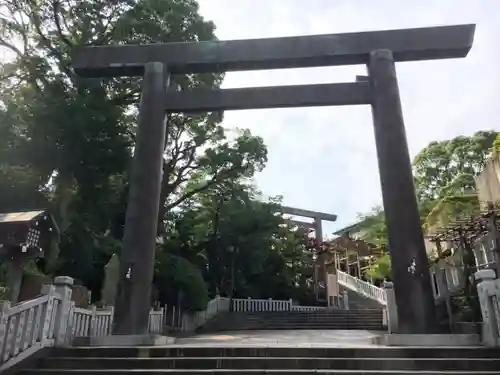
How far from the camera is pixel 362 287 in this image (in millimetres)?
20219

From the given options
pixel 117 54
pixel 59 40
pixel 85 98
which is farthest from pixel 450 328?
pixel 59 40

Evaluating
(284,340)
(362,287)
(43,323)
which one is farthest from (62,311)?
(362,287)

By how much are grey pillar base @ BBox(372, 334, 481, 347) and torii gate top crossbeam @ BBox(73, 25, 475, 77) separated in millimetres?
4707

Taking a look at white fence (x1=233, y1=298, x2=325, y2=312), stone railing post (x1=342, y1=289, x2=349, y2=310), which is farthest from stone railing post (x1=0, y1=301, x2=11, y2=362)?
stone railing post (x1=342, y1=289, x2=349, y2=310)

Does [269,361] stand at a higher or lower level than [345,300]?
lower

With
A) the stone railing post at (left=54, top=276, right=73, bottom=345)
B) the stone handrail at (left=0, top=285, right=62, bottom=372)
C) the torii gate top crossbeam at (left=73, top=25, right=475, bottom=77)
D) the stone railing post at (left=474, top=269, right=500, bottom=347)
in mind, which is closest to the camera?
the stone handrail at (left=0, top=285, right=62, bottom=372)

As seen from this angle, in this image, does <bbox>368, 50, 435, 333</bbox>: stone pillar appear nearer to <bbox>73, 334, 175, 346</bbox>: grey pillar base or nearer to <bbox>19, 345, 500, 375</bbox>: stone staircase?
<bbox>19, 345, 500, 375</bbox>: stone staircase

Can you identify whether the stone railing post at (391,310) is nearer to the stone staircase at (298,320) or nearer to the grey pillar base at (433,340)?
the grey pillar base at (433,340)

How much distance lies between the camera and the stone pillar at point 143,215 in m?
6.27

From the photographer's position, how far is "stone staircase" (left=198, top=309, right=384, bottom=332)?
14.8m

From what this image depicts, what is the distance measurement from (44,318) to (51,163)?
7734mm

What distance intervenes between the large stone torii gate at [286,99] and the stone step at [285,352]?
97 centimetres

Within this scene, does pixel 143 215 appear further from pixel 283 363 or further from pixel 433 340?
pixel 433 340

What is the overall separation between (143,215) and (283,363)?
10.9 feet
